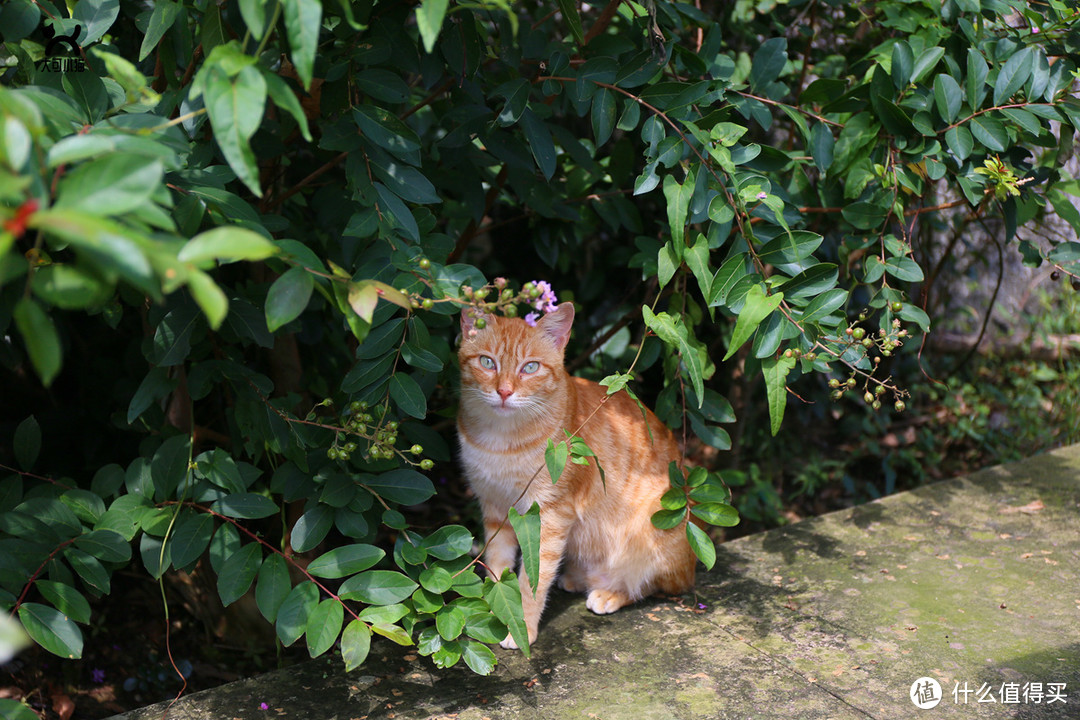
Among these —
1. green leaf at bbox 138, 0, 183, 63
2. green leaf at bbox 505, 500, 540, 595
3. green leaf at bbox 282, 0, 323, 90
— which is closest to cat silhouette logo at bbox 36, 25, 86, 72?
green leaf at bbox 138, 0, 183, 63

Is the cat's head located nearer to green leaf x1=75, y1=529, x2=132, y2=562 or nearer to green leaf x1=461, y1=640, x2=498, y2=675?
green leaf x1=461, y1=640, x2=498, y2=675

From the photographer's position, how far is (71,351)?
10.5 ft

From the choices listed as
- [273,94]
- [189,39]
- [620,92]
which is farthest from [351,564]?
[620,92]

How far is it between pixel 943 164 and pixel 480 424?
1.63 m

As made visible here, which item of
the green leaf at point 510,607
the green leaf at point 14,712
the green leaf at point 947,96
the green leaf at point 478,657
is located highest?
the green leaf at point 947,96

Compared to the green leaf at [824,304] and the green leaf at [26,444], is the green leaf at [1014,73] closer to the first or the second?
the green leaf at [824,304]

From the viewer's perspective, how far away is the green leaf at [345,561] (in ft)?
6.75

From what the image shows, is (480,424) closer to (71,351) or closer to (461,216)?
(461,216)

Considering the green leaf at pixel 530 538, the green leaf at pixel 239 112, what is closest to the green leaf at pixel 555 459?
the green leaf at pixel 530 538

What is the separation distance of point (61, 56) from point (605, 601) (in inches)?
87.5

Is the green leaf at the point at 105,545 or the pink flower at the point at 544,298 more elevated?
the pink flower at the point at 544,298

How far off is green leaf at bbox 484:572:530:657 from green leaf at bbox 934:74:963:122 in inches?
71.7

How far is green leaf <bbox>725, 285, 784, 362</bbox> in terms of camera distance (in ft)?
6.46

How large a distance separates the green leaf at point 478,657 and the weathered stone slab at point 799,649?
0.42 ft
